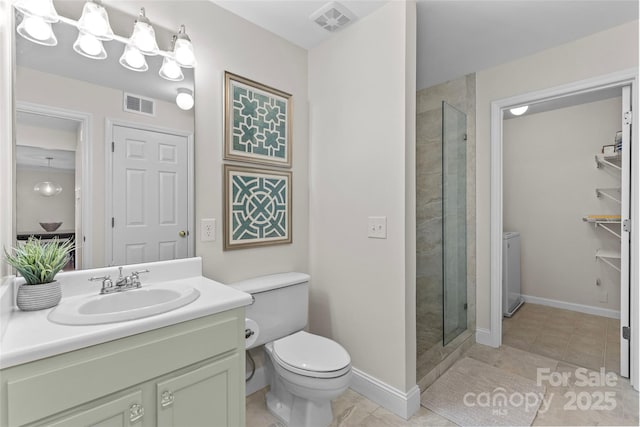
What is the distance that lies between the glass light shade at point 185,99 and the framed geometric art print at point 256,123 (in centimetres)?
21

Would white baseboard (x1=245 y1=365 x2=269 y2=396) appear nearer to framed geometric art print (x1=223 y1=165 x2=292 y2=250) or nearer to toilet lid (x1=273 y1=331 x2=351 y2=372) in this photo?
toilet lid (x1=273 y1=331 x2=351 y2=372)

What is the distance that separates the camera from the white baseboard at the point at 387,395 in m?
1.71

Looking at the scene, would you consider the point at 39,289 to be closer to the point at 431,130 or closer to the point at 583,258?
the point at 431,130

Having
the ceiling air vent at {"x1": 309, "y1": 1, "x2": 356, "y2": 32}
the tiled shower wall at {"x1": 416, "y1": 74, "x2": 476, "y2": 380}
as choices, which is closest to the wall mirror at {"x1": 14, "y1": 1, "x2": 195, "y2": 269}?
the ceiling air vent at {"x1": 309, "y1": 1, "x2": 356, "y2": 32}

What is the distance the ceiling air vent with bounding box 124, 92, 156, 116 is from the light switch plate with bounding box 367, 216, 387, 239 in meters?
1.34

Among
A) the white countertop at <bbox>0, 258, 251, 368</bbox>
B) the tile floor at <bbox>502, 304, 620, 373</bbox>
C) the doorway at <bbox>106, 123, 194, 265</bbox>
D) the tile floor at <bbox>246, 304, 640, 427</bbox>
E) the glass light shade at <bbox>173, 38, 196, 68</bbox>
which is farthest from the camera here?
the tile floor at <bbox>502, 304, 620, 373</bbox>

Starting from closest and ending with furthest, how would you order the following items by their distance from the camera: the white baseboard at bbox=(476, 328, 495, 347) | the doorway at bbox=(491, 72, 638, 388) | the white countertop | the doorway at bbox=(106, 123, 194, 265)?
the white countertop
the doorway at bbox=(106, 123, 194, 265)
the doorway at bbox=(491, 72, 638, 388)
the white baseboard at bbox=(476, 328, 495, 347)

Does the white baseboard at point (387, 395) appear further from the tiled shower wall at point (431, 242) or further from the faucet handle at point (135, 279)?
the faucet handle at point (135, 279)

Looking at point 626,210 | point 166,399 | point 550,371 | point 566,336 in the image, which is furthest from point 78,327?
point 566,336

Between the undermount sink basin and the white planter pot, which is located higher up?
the white planter pot

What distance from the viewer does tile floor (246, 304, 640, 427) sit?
1.68 m

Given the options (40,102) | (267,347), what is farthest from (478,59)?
(40,102)

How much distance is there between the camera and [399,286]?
5.73 feet

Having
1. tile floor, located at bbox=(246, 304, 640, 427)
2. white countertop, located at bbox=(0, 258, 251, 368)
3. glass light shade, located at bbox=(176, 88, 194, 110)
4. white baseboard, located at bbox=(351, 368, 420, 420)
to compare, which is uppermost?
glass light shade, located at bbox=(176, 88, 194, 110)
